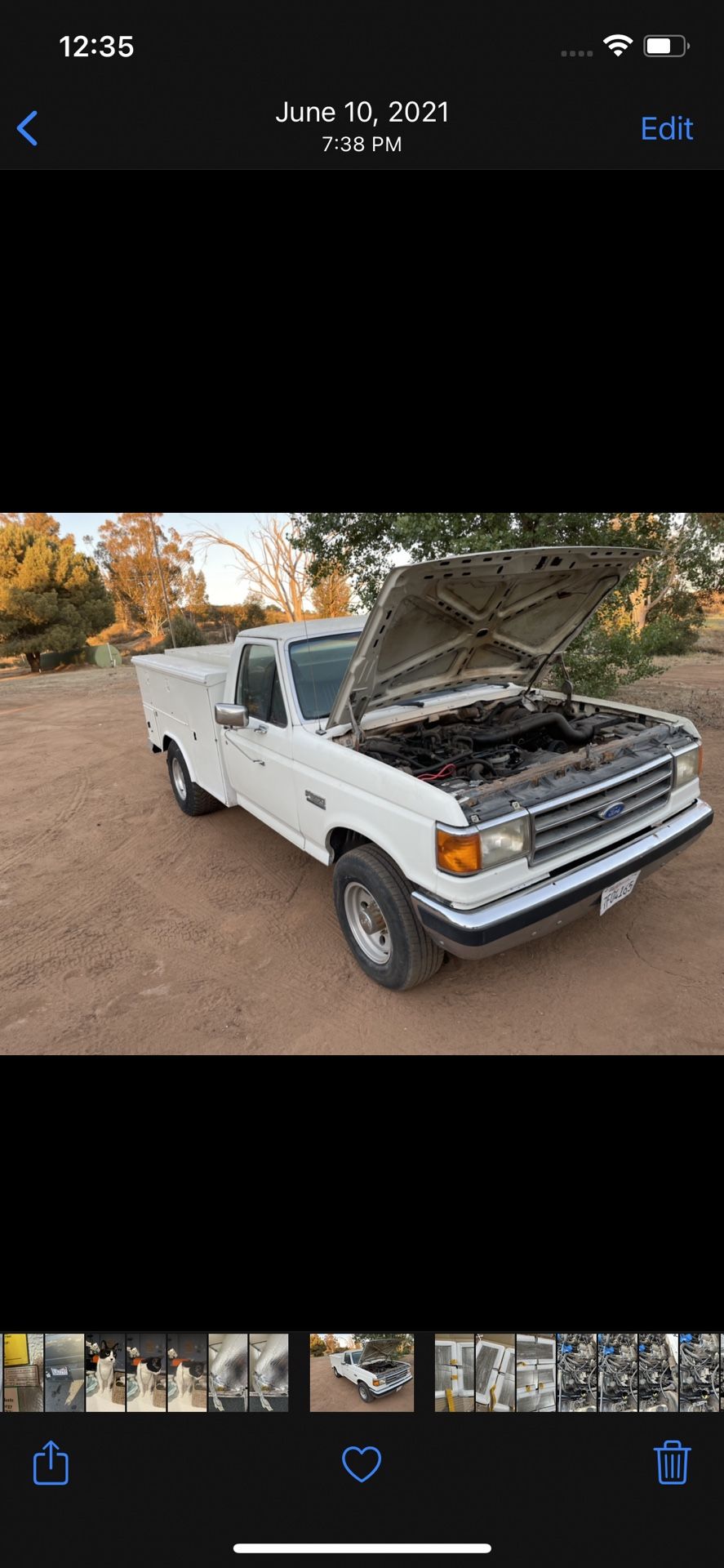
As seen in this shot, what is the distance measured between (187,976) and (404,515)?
20.9 feet

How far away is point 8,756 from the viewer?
10148mm

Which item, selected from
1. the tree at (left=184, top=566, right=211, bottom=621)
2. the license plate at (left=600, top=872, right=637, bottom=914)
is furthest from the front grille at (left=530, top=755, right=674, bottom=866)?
the tree at (left=184, top=566, right=211, bottom=621)

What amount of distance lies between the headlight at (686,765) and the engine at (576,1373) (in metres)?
2.95

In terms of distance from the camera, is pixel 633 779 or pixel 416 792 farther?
pixel 633 779

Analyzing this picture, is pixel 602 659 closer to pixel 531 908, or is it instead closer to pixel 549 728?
pixel 549 728

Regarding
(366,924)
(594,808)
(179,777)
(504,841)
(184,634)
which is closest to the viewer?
(504,841)

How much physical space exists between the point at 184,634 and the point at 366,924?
76.2 ft

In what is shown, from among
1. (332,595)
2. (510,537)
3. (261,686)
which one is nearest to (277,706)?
(261,686)

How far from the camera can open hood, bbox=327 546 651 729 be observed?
362 cm

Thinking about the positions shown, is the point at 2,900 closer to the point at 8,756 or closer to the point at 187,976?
the point at 187,976

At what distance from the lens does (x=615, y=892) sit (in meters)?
3.49

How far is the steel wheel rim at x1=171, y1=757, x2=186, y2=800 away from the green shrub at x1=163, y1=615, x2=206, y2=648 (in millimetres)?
17746

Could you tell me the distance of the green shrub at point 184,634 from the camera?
24.5 meters

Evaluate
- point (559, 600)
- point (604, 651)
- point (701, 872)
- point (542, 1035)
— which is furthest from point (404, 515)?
point (542, 1035)
